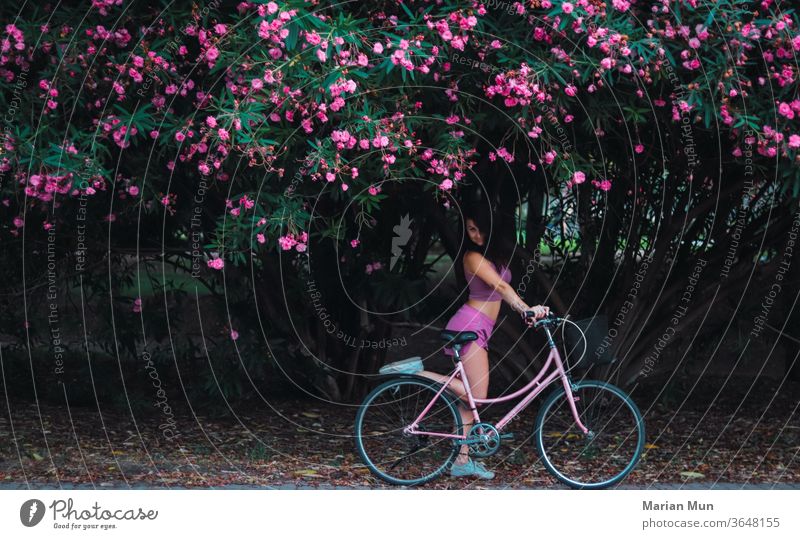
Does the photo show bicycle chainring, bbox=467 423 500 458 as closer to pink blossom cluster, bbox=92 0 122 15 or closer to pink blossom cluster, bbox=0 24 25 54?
pink blossom cluster, bbox=92 0 122 15

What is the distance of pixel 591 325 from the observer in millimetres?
6812

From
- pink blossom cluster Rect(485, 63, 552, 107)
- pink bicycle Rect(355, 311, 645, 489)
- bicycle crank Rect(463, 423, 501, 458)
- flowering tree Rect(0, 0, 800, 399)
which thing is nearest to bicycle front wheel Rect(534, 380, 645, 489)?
pink bicycle Rect(355, 311, 645, 489)

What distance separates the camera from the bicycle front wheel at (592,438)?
680cm

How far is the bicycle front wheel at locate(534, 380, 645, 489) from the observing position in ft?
22.3

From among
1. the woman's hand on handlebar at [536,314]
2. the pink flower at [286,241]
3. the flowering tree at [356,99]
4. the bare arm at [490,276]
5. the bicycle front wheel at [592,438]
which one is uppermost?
the flowering tree at [356,99]

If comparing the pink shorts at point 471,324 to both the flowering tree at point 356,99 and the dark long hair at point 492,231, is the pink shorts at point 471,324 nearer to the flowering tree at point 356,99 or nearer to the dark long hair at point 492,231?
the dark long hair at point 492,231

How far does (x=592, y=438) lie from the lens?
7.18m

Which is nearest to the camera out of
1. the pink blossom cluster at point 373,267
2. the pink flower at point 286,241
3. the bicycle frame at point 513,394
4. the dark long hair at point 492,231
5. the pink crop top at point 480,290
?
the pink flower at point 286,241

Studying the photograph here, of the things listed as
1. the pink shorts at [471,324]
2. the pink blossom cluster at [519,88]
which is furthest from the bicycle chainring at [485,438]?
the pink blossom cluster at [519,88]

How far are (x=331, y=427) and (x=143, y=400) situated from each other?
1.65m

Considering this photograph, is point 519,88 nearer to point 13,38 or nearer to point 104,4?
point 104,4

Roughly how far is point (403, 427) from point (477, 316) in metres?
0.85

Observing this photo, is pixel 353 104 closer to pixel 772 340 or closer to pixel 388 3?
pixel 388 3

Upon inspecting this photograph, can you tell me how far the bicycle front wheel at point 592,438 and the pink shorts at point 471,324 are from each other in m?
0.55
